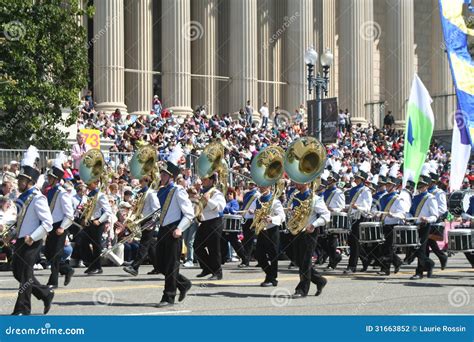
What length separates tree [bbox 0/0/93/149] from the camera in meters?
25.0

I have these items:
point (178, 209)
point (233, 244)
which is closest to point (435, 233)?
point (233, 244)

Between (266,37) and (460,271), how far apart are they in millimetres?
25172

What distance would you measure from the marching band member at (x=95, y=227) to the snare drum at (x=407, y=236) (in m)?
4.88

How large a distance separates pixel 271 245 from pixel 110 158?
30.6 ft

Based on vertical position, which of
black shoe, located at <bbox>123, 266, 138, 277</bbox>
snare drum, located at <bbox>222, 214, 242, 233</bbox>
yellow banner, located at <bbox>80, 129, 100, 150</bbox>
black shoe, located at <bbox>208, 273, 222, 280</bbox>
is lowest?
black shoe, located at <bbox>208, 273, 222, 280</bbox>

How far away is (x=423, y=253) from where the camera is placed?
59.9 feet

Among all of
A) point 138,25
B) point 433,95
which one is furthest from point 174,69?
point 433,95

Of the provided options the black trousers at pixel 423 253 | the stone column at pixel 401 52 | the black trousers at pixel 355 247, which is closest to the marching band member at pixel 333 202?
the black trousers at pixel 355 247

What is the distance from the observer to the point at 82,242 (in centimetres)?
1850

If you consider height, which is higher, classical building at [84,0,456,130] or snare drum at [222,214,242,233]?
classical building at [84,0,456,130]

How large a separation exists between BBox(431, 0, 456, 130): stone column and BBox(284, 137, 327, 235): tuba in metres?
34.8

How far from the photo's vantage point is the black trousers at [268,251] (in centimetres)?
1667

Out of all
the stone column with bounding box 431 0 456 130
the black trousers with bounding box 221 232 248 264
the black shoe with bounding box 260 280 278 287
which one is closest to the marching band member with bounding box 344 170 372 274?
the black trousers with bounding box 221 232 248 264

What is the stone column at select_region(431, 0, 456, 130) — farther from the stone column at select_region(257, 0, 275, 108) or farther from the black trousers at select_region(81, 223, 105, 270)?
the black trousers at select_region(81, 223, 105, 270)
